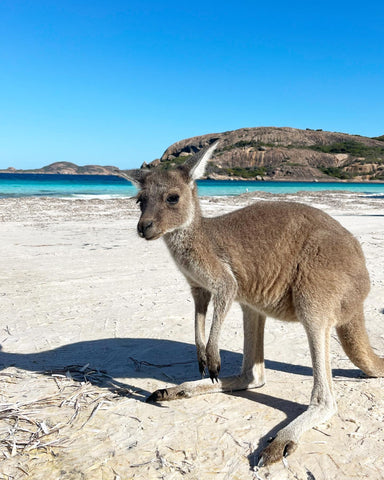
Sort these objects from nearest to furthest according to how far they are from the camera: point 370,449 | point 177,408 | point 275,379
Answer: point 370,449 → point 177,408 → point 275,379

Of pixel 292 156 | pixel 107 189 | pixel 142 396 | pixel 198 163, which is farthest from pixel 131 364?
pixel 292 156

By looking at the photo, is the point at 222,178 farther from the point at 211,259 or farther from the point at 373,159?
the point at 211,259

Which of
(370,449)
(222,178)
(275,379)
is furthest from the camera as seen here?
(222,178)

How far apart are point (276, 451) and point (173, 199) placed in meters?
1.61

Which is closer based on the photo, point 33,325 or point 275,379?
point 275,379

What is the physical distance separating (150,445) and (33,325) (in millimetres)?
→ 2314

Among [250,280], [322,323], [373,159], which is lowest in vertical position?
[322,323]

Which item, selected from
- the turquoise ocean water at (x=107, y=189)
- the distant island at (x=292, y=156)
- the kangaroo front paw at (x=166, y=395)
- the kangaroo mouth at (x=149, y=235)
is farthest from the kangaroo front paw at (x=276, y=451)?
the distant island at (x=292, y=156)

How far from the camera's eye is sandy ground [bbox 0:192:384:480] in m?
2.29

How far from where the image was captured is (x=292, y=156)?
3167 inches

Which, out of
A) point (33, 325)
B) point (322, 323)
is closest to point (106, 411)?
point (322, 323)

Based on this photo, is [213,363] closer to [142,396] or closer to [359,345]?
[142,396]

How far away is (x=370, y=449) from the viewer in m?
2.42

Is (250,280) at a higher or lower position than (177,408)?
higher
